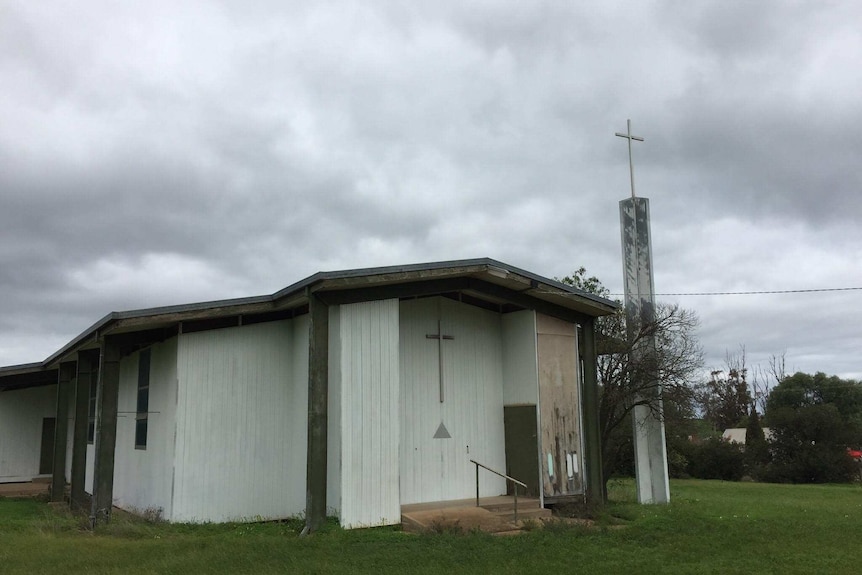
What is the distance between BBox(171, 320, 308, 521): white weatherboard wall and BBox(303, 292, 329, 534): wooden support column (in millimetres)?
1070

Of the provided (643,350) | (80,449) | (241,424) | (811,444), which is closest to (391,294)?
(241,424)

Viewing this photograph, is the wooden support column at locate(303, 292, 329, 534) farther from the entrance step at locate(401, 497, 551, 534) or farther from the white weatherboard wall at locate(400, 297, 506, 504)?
the white weatherboard wall at locate(400, 297, 506, 504)

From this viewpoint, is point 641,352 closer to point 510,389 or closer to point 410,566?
point 510,389

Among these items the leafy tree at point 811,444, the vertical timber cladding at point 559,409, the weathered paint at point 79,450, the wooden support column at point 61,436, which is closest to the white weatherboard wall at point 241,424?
the weathered paint at point 79,450

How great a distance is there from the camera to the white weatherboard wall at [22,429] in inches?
938

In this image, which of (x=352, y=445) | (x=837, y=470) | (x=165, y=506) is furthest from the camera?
(x=837, y=470)

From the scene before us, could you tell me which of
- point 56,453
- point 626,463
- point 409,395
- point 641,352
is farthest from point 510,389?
point 626,463

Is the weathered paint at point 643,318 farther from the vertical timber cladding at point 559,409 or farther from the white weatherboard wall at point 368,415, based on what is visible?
the white weatherboard wall at point 368,415

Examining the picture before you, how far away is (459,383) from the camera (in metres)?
14.3

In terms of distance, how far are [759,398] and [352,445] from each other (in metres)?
58.5

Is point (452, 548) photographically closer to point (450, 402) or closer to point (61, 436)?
point (450, 402)

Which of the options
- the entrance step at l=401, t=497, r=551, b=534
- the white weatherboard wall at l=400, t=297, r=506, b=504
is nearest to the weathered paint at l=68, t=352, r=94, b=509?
the white weatherboard wall at l=400, t=297, r=506, b=504

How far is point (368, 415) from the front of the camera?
468 inches

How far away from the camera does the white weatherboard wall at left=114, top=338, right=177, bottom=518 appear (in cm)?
1276
